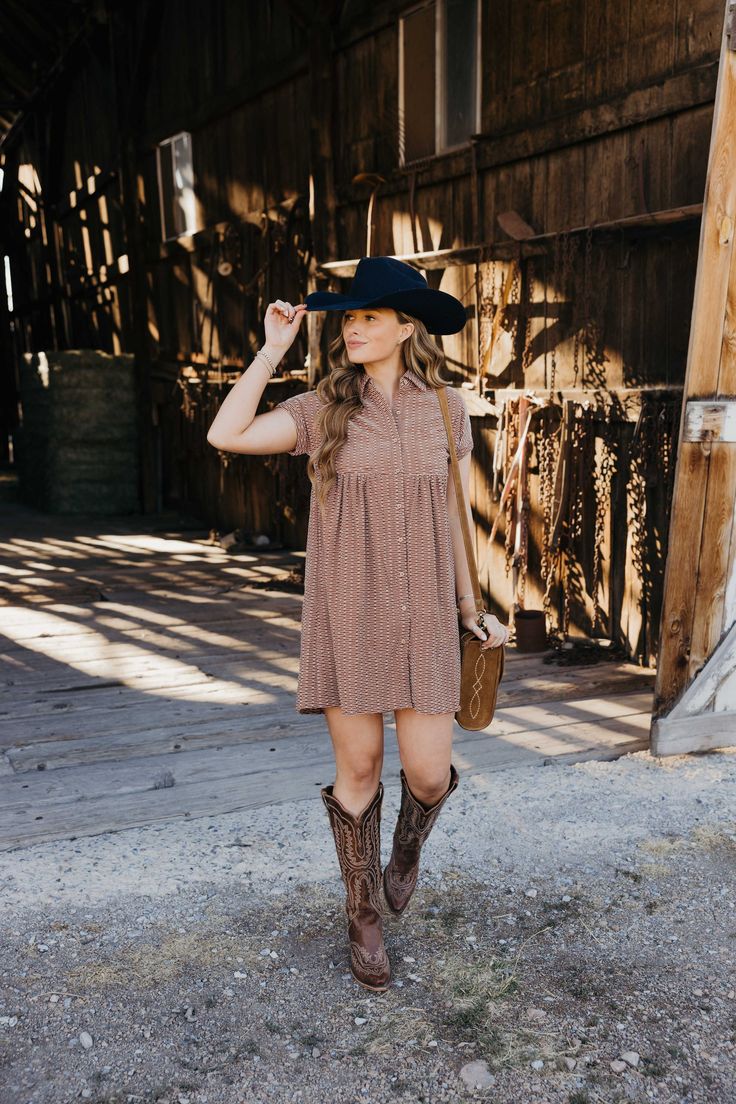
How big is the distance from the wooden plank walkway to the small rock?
168cm

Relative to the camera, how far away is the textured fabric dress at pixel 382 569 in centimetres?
270

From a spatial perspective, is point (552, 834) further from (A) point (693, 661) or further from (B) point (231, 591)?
(B) point (231, 591)

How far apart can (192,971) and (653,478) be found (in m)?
3.55

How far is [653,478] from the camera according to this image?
551 centimetres

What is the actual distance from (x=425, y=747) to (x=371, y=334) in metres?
1.05

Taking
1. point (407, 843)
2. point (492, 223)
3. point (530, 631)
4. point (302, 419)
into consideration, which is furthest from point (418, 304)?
point (492, 223)

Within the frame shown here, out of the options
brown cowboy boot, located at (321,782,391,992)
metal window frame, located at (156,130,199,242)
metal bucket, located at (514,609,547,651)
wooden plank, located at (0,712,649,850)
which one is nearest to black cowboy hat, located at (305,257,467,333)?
brown cowboy boot, located at (321,782,391,992)

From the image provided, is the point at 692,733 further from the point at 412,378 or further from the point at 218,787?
the point at 412,378

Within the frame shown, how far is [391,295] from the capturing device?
2.66m

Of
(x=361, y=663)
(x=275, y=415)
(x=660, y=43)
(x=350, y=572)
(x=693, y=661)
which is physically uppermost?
(x=660, y=43)

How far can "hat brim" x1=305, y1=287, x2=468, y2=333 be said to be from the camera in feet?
8.80

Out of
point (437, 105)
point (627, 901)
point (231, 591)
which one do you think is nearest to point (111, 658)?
point (231, 591)

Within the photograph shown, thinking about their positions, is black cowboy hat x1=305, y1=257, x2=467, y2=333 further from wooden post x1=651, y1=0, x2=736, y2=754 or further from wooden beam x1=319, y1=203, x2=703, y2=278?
wooden beam x1=319, y1=203, x2=703, y2=278

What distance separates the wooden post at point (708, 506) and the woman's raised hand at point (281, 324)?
6.90ft
